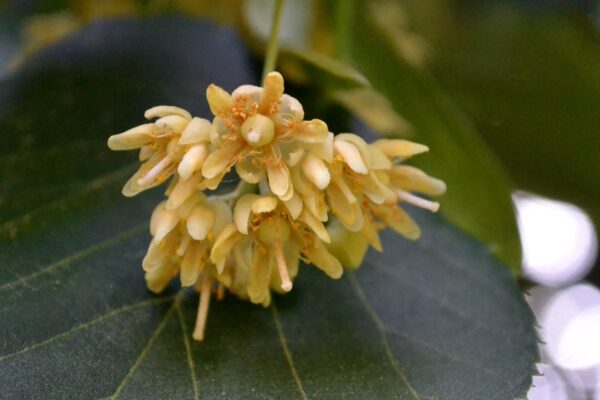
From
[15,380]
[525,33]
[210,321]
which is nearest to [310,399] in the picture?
[210,321]

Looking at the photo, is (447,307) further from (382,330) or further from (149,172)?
(149,172)

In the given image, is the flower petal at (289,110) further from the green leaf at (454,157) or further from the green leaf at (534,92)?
the green leaf at (534,92)

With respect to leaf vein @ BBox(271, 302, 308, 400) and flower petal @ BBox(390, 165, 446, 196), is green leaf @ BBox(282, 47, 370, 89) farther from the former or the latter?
leaf vein @ BBox(271, 302, 308, 400)

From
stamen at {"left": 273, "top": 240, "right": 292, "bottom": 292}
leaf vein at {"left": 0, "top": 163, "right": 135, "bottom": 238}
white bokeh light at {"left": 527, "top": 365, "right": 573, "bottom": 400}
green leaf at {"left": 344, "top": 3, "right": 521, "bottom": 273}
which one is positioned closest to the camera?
stamen at {"left": 273, "top": 240, "right": 292, "bottom": 292}

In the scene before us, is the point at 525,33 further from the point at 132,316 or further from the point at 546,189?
the point at 132,316

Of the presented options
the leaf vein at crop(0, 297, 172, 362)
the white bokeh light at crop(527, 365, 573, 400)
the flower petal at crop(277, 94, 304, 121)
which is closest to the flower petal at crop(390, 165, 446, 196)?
the flower petal at crop(277, 94, 304, 121)

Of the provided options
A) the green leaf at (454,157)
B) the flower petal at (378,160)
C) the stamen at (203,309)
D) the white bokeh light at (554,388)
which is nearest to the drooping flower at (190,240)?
the stamen at (203,309)
